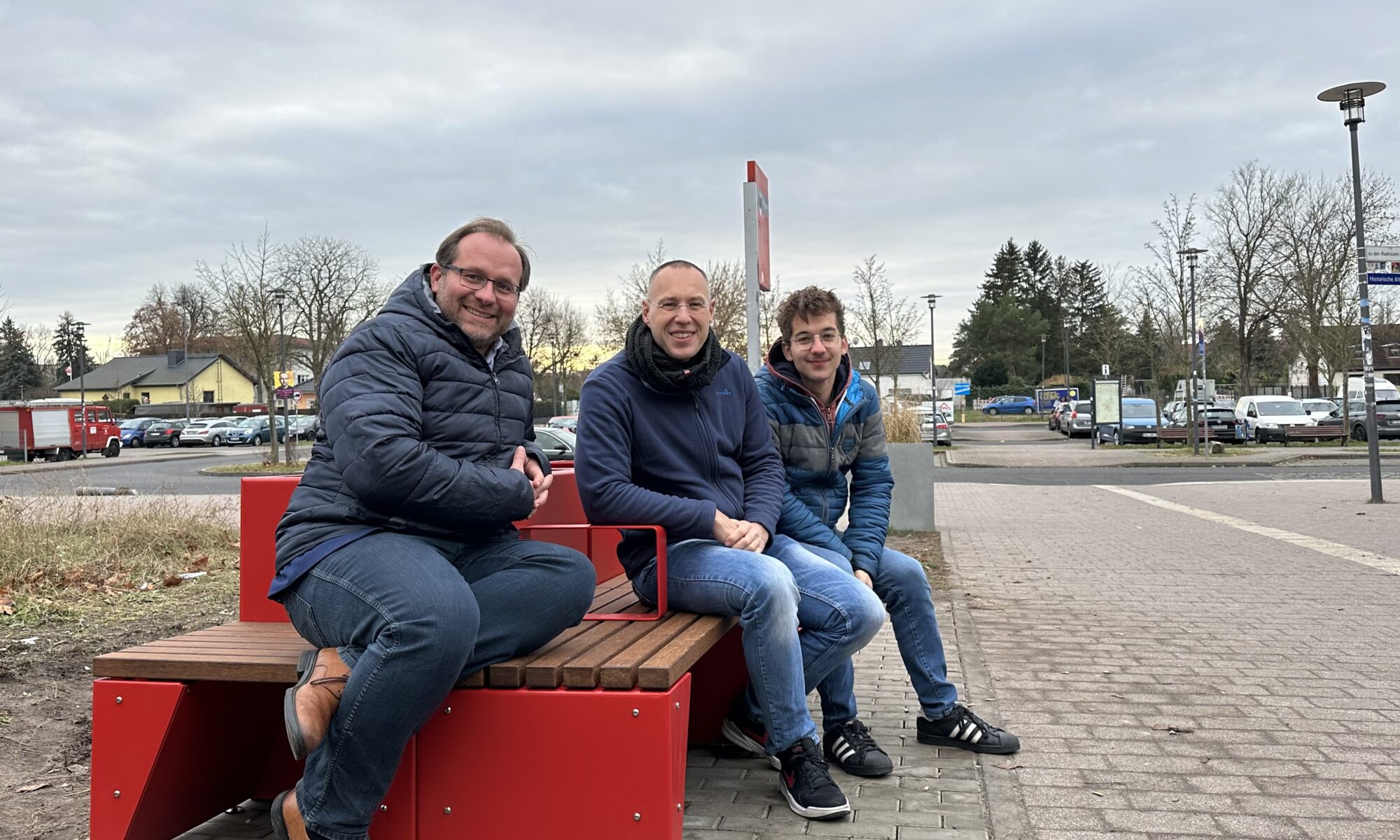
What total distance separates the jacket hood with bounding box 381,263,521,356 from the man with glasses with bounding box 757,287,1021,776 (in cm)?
136

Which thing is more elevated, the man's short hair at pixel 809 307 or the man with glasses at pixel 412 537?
the man's short hair at pixel 809 307

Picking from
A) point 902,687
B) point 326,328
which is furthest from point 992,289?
point 902,687

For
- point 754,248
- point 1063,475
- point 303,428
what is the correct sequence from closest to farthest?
1. point 754,248
2. point 1063,475
3. point 303,428

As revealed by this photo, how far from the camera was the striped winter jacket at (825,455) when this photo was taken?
414cm

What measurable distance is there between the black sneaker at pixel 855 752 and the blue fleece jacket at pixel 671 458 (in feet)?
2.41

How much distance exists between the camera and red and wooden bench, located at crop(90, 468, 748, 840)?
277 centimetres

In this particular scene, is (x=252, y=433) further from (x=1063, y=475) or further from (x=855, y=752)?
(x=855, y=752)

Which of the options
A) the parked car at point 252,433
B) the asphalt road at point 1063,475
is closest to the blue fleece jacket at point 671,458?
the asphalt road at point 1063,475

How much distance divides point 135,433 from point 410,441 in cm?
5945

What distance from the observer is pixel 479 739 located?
287 cm

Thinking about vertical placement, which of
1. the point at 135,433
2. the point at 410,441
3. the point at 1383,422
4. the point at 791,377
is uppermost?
the point at 791,377

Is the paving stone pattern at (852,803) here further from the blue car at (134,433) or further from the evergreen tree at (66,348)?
the evergreen tree at (66,348)

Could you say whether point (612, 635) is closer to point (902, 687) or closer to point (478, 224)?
point (478, 224)

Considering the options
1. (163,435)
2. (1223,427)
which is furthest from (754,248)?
(163,435)
